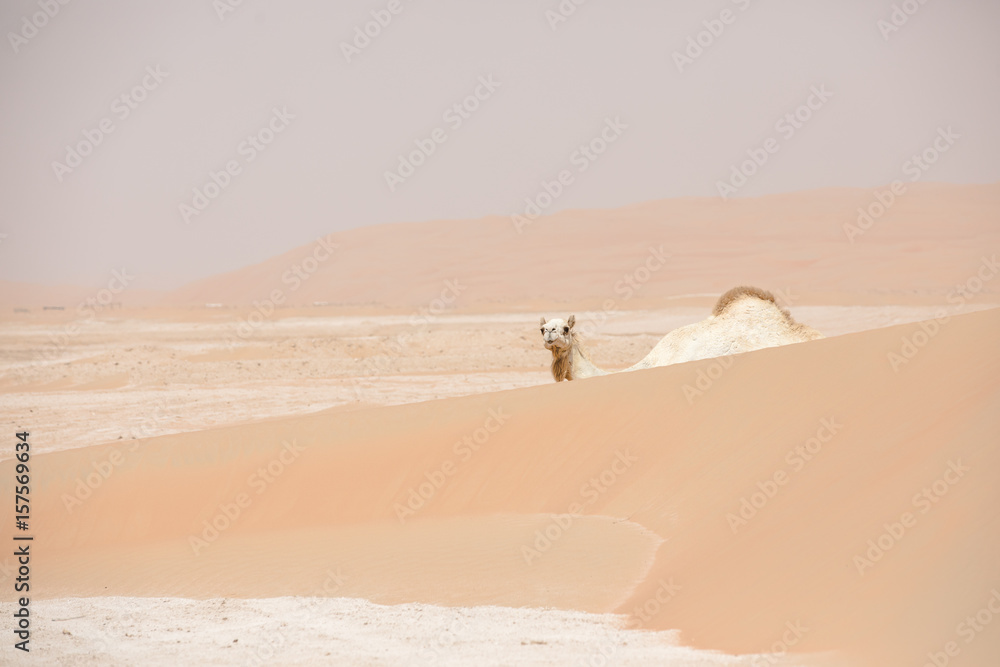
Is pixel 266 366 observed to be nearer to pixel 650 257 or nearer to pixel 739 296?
pixel 739 296

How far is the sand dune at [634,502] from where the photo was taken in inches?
201

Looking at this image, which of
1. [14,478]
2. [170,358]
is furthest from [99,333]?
[14,478]

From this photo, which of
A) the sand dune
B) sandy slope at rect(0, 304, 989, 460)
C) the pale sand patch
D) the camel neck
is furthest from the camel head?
sandy slope at rect(0, 304, 989, 460)

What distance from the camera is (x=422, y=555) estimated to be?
7465mm

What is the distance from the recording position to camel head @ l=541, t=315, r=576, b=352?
1216 centimetres

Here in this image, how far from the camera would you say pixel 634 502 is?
7816 mm

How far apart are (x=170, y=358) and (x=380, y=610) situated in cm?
2320

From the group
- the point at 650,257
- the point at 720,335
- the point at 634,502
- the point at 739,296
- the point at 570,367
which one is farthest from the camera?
the point at 650,257

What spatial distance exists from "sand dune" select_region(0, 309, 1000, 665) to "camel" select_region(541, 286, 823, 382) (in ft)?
6.85

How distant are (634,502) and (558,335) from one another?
4593mm

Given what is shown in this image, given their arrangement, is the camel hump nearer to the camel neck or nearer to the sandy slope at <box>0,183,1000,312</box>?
the camel neck

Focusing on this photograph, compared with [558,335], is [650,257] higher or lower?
higher

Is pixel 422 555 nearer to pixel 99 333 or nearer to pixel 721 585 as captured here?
pixel 721 585

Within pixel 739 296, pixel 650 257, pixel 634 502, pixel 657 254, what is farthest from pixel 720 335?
pixel 657 254
